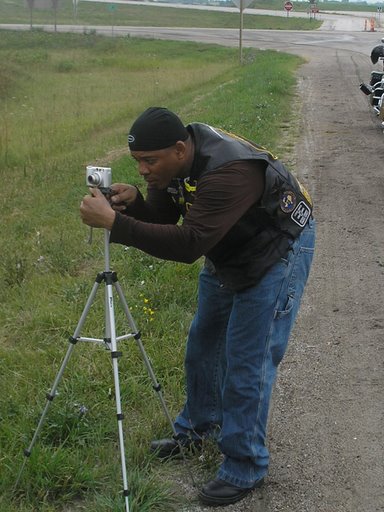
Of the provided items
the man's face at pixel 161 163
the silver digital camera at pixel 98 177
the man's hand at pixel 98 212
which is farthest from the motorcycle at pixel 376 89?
the man's hand at pixel 98 212

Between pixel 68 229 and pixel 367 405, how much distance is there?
459cm

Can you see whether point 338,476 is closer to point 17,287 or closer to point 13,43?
point 17,287

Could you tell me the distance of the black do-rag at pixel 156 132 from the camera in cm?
307

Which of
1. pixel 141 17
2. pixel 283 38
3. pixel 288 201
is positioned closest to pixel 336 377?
pixel 288 201

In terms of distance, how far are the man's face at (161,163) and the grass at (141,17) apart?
173 ft

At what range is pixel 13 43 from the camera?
4075 centimetres

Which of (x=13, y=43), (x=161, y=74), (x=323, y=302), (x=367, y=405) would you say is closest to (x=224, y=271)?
(x=367, y=405)

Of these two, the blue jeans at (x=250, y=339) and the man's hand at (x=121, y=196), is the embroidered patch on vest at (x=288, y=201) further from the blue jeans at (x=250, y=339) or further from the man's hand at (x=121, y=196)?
the man's hand at (x=121, y=196)

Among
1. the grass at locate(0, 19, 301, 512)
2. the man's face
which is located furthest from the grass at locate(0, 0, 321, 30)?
the man's face

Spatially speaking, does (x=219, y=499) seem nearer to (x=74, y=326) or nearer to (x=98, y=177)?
(x=98, y=177)

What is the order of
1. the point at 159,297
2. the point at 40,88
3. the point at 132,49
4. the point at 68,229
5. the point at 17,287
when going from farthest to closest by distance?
the point at 132,49 → the point at 40,88 → the point at 68,229 → the point at 17,287 → the point at 159,297

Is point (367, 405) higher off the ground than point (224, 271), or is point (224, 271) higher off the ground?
point (224, 271)

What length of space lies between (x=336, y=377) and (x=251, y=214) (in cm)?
181

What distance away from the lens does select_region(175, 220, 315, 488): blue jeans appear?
3367mm
